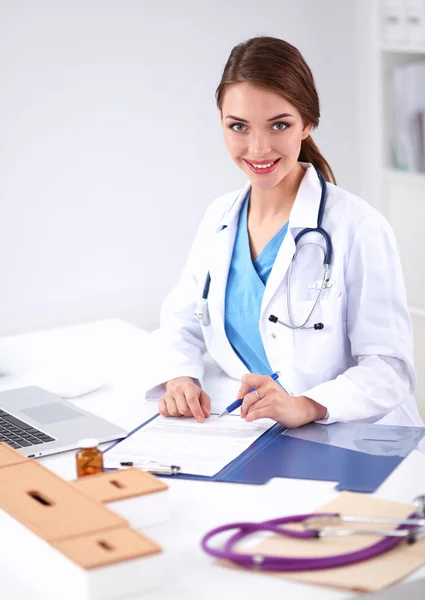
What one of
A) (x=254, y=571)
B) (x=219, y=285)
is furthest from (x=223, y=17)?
(x=254, y=571)

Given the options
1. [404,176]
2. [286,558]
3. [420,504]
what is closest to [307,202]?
[420,504]

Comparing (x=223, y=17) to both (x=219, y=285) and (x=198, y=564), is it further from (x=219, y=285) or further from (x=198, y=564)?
(x=198, y=564)

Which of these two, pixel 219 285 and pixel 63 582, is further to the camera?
pixel 219 285

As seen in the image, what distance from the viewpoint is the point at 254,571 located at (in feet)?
4.20

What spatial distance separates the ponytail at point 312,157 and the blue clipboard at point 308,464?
75 centimetres

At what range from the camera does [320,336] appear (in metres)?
2.02

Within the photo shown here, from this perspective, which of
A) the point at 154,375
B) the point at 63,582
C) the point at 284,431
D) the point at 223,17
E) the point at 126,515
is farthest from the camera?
the point at 223,17

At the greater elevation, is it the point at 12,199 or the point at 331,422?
the point at 12,199

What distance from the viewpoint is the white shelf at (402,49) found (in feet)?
9.98

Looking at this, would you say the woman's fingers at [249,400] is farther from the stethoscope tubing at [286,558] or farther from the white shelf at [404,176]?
the white shelf at [404,176]

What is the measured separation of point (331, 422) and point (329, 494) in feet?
1.10

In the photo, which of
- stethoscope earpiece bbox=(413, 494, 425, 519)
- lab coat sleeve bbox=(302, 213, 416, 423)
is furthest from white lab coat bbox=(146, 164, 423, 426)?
stethoscope earpiece bbox=(413, 494, 425, 519)

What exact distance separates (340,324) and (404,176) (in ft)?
4.26

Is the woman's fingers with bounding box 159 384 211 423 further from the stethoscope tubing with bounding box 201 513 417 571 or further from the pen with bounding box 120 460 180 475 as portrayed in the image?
the stethoscope tubing with bounding box 201 513 417 571
